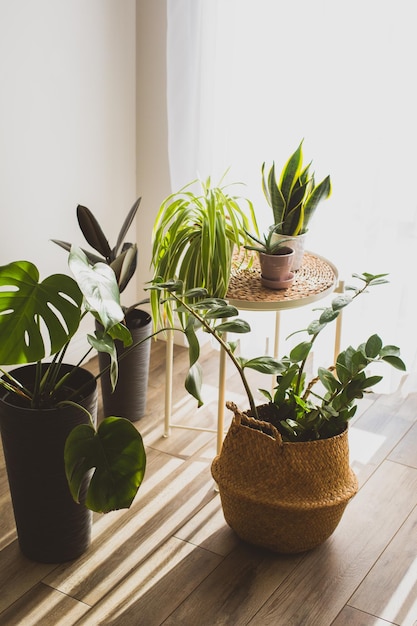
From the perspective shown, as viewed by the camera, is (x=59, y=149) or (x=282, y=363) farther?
(x=59, y=149)

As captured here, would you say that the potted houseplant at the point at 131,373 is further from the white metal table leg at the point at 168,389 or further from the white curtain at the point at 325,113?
the white curtain at the point at 325,113

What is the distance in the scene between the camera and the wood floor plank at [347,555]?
184 cm

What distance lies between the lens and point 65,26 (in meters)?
2.66

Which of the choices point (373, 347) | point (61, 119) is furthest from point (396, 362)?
point (61, 119)

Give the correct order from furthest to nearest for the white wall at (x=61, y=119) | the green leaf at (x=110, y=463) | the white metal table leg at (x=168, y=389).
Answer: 1. the white wall at (x=61, y=119)
2. the white metal table leg at (x=168, y=389)
3. the green leaf at (x=110, y=463)

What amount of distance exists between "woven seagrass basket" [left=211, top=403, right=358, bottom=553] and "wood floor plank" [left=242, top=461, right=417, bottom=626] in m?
0.07

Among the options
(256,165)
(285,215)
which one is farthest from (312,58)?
(285,215)

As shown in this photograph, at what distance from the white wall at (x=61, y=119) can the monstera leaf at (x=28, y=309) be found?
1.02 metres

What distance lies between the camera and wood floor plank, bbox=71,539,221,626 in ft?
5.93

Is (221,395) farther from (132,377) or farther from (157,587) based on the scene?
(157,587)

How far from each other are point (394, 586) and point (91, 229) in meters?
1.28

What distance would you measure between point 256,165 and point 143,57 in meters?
0.66

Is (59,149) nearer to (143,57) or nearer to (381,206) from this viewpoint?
(143,57)

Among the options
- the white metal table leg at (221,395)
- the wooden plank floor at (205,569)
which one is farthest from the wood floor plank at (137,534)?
the white metal table leg at (221,395)
